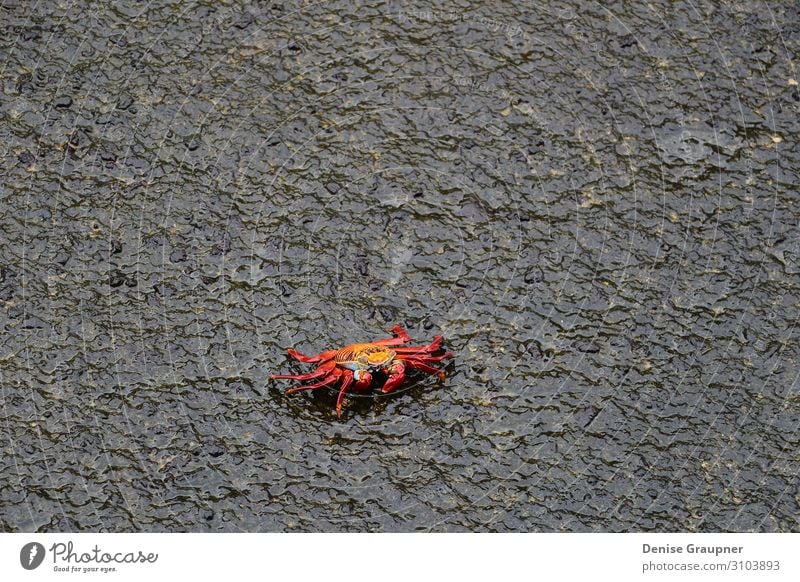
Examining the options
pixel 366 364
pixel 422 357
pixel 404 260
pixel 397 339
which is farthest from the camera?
pixel 404 260

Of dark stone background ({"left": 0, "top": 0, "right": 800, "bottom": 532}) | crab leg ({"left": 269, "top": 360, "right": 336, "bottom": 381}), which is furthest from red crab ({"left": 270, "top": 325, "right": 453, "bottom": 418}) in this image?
dark stone background ({"left": 0, "top": 0, "right": 800, "bottom": 532})

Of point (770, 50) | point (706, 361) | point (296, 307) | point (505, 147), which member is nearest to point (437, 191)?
point (505, 147)

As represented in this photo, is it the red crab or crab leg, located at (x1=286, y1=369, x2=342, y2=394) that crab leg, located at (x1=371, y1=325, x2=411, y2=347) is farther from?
crab leg, located at (x1=286, y1=369, x2=342, y2=394)

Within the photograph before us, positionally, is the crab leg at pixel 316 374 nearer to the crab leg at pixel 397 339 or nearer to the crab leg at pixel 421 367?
the crab leg at pixel 397 339

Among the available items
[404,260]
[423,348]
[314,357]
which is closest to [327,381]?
Answer: [314,357]

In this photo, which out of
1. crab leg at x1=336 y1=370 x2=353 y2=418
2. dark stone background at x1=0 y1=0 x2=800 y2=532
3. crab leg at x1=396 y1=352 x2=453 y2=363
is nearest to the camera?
dark stone background at x1=0 y1=0 x2=800 y2=532

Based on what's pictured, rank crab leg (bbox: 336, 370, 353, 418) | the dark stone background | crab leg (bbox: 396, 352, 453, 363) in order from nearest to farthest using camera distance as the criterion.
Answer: the dark stone background, crab leg (bbox: 336, 370, 353, 418), crab leg (bbox: 396, 352, 453, 363)

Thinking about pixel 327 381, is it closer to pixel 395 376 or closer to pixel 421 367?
pixel 395 376

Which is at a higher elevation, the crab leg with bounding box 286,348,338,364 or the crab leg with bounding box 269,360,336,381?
the crab leg with bounding box 286,348,338,364
